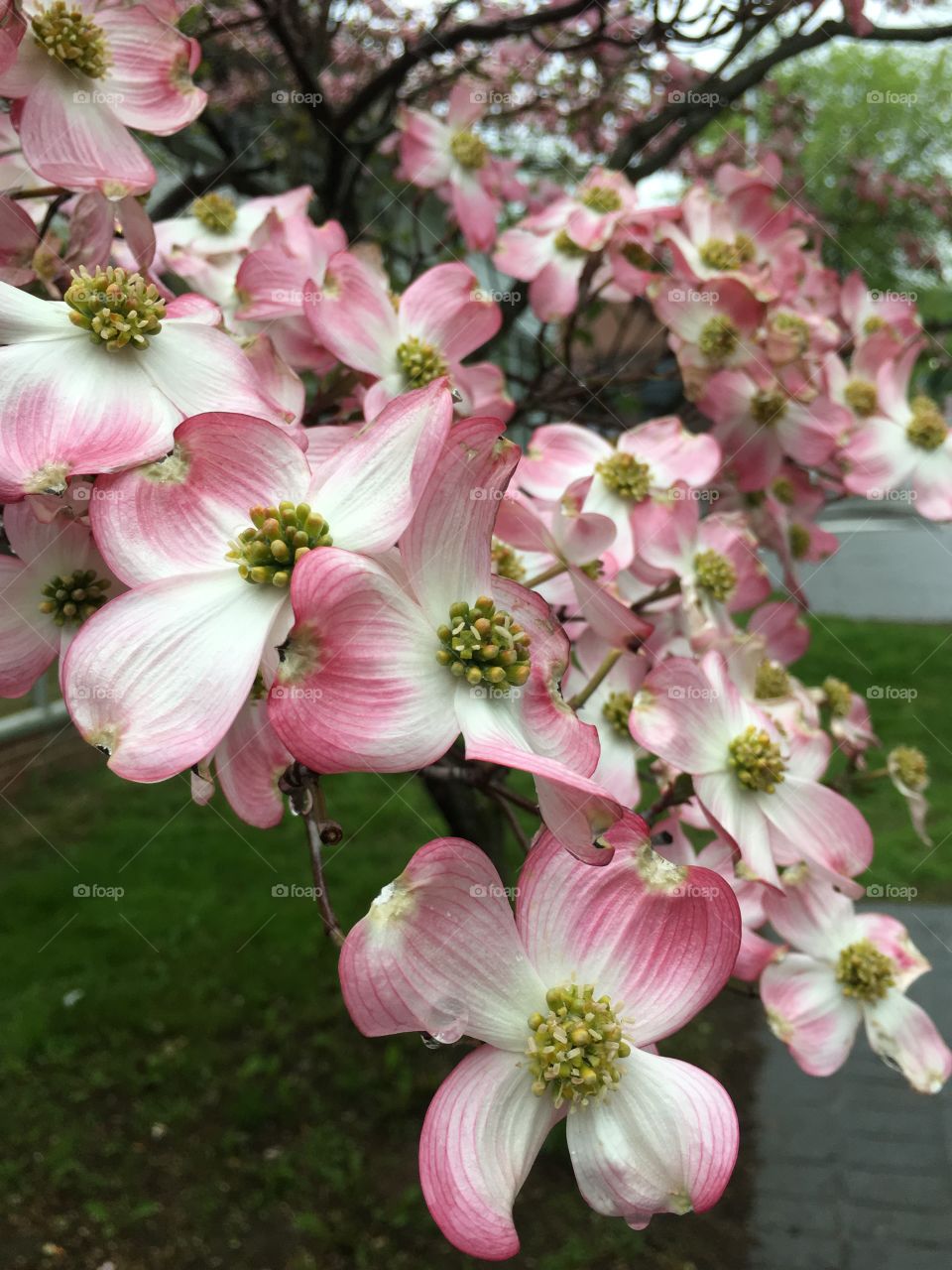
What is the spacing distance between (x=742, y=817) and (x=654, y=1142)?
29 centimetres

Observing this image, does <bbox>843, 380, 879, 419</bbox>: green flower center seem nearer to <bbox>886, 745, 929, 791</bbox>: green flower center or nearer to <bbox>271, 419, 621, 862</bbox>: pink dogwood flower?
<bbox>886, 745, 929, 791</bbox>: green flower center

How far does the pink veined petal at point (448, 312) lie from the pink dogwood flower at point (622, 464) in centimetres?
13

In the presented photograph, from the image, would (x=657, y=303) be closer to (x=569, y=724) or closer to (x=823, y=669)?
(x=569, y=724)

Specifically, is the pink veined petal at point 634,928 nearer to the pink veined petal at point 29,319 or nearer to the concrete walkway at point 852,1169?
the pink veined petal at point 29,319

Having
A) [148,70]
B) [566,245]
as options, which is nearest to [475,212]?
[566,245]

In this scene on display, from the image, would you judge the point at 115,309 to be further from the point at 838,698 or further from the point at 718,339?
the point at 838,698

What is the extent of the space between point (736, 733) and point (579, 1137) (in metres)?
0.35

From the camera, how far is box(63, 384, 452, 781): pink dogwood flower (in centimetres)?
42

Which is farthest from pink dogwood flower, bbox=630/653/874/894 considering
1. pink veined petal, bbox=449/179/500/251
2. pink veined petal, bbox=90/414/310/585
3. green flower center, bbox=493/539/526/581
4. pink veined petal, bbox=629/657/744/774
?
pink veined petal, bbox=449/179/500/251

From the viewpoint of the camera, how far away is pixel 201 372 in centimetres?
53

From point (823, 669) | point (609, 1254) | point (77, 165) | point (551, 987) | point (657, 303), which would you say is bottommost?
point (823, 669)

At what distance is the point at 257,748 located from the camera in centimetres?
54

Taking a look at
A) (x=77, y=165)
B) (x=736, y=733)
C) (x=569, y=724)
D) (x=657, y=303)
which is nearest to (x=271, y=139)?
(x=657, y=303)

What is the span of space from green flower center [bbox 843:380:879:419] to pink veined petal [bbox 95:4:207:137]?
85 centimetres
